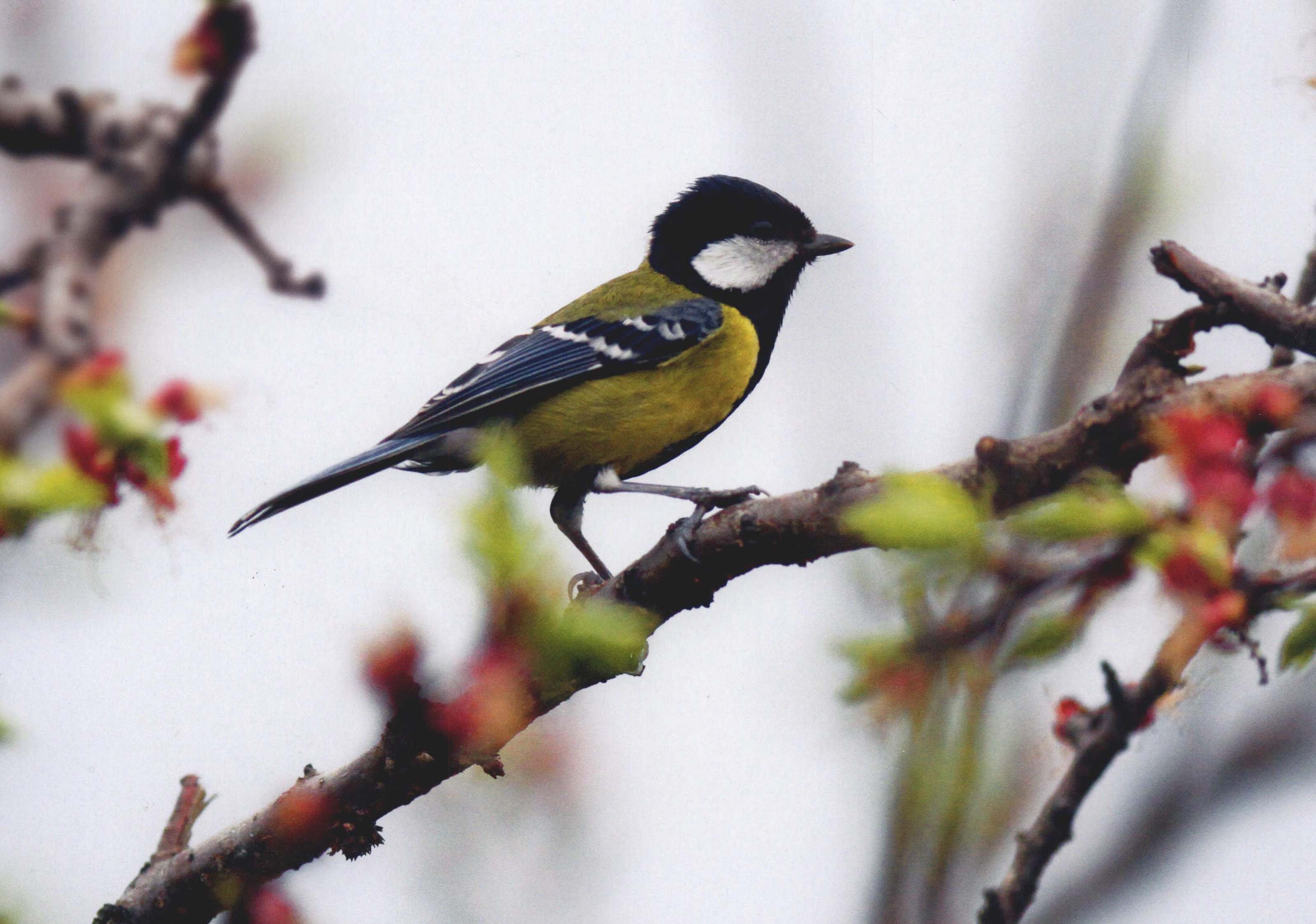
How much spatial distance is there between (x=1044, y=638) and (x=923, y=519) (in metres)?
0.16

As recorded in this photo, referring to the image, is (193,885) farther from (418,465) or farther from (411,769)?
(418,465)

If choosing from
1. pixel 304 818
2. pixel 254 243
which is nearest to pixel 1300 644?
pixel 254 243

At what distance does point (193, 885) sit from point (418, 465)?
1281mm

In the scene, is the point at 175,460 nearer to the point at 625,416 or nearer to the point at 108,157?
the point at 108,157

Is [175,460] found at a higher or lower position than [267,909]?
higher

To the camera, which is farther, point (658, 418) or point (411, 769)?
point (658, 418)

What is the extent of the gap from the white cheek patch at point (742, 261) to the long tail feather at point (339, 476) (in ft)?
3.48

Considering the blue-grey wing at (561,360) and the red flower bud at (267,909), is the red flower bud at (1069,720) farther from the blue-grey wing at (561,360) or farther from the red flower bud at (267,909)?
the blue-grey wing at (561,360)

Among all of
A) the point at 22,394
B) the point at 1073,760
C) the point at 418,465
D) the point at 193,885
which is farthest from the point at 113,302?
the point at 418,465

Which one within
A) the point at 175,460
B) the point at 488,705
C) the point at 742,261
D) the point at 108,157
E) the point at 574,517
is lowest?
the point at 574,517

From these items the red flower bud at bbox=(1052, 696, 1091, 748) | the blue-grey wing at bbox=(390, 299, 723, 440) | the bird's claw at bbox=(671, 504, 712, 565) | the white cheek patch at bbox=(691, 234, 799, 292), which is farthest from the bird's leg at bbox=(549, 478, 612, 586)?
the red flower bud at bbox=(1052, 696, 1091, 748)

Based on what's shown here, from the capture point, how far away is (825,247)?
3.54 m

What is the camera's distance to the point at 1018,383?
1.70 meters

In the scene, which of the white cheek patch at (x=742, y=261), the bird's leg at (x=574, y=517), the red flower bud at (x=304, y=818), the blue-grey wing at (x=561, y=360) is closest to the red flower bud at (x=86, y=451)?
the red flower bud at (x=304, y=818)
